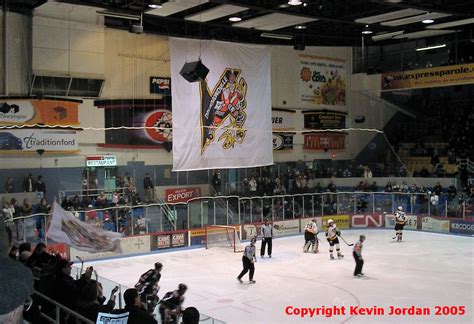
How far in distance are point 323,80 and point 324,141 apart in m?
3.57

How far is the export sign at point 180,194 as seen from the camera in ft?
84.4

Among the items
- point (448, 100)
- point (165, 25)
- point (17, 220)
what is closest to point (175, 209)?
point (17, 220)

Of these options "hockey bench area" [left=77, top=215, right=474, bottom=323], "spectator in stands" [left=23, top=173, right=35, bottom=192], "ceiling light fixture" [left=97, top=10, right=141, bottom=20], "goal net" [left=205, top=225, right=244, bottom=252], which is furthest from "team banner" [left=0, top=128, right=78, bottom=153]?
"goal net" [left=205, top=225, right=244, bottom=252]

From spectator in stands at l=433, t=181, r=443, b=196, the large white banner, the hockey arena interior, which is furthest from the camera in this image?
spectator in stands at l=433, t=181, r=443, b=196

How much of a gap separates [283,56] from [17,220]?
1815cm

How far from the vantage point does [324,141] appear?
1302 inches

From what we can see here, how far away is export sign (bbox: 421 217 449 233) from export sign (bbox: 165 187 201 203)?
10.8m

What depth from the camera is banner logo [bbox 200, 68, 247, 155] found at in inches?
883

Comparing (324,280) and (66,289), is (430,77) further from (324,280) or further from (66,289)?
(66,289)

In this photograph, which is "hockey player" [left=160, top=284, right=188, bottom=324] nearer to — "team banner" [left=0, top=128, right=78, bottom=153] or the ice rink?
the ice rink

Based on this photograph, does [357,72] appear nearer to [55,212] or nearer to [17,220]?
[17,220]

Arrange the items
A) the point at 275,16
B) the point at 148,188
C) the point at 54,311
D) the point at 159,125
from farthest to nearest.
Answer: the point at 159,125
the point at 275,16
the point at 148,188
the point at 54,311

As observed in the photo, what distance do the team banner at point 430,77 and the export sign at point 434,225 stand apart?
7.17 m

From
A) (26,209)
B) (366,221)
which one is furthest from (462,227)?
(26,209)
